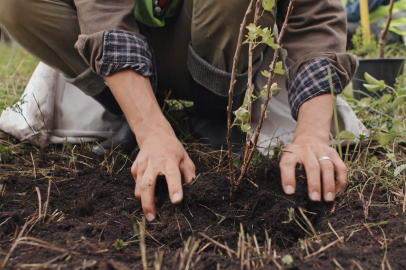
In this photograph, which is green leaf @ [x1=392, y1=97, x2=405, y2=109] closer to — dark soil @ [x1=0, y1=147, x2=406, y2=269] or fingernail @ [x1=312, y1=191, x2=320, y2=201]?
dark soil @ [x1=0, y1=147, x2=406, y2=269]

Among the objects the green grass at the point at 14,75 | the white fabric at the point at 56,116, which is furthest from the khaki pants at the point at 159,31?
the green grass at the point at 14,75

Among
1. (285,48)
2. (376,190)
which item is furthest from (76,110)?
(376,190)

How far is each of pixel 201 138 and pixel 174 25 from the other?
54 cm

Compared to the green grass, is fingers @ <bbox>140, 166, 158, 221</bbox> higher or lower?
higher

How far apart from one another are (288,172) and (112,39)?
778 mm

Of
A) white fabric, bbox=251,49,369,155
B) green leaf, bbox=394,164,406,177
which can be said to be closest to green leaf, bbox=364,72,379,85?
white fabric, bbox=251,49,369,155

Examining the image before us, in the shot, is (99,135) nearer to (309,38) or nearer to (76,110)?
(76,110)

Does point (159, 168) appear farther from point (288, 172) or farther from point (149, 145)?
point (288, 172)

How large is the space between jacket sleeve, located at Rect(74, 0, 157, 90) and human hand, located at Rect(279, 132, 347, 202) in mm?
606

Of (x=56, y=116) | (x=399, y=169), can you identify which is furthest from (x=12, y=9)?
(x=399, y=169)

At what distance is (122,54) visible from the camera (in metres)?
1.27

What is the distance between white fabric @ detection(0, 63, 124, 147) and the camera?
1.78 m

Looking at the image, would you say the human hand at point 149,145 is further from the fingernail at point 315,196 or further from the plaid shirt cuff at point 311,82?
the plaid shirt cuff at point 311,82

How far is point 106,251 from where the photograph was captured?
904mm
